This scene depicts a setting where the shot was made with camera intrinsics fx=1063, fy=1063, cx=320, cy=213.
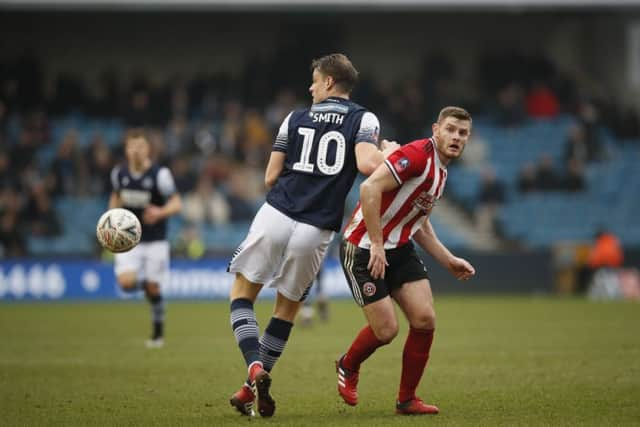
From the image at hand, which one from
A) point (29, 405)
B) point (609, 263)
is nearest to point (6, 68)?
point (609, 263)

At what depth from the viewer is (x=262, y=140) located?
2888 centimetres

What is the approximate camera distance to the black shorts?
7723 millimetres

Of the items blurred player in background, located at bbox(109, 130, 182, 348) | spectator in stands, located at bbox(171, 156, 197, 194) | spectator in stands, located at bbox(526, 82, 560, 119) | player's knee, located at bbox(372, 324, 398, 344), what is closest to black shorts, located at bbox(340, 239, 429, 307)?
player's knee, located at bbox(372, 324, 398, 344)

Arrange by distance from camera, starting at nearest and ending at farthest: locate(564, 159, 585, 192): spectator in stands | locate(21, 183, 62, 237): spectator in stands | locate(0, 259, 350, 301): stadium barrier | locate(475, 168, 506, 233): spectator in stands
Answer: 1. locate(0, 259, 350, 301): stadium barrier
2. locate(21, 183, 62, 237): spectator in stands
3. locate(475, 168, 506, 233): spectator in stands
4. locate(564, 159, 585, 192): spectator in stands

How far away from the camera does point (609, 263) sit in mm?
26078

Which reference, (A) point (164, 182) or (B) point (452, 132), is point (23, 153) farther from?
(B) point (452, 132)

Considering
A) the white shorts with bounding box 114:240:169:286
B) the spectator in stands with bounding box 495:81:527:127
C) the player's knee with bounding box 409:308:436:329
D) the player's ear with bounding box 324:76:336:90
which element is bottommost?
the white shorts with bounding box 114:240:169:286

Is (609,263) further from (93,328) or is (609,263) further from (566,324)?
(93,328)

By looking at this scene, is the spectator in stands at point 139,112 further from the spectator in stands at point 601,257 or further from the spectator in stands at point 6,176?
the spectator in stands at point 601,257

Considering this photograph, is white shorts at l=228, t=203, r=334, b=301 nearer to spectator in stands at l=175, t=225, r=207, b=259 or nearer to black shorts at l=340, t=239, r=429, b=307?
black shorts at l=340, t=239, r=429, b=307

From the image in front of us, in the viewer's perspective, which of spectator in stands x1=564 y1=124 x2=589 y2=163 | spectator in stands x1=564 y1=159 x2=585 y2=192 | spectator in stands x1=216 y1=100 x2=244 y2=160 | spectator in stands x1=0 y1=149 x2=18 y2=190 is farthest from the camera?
spectator in stands x1=564 y1=124 x2=589 y2=163

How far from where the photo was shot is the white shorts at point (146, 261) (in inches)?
538

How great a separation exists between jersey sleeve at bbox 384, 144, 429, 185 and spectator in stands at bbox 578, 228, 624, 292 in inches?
742

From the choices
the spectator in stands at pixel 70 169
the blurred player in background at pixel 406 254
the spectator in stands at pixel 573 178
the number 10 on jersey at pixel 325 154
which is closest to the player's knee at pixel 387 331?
the blurred player in background at pixel 406 254
